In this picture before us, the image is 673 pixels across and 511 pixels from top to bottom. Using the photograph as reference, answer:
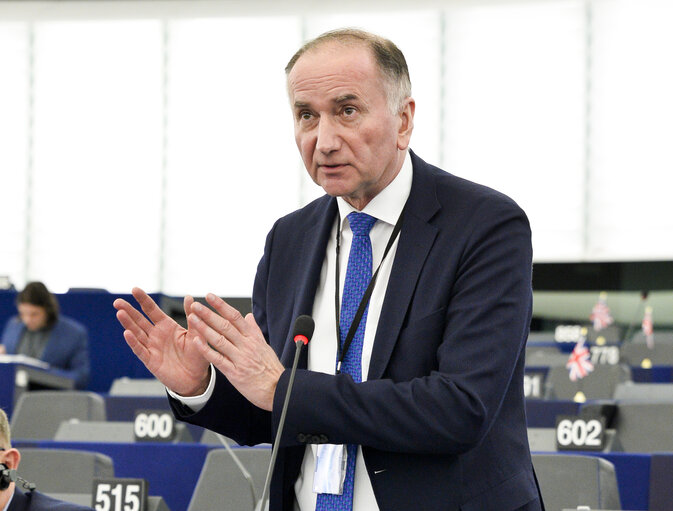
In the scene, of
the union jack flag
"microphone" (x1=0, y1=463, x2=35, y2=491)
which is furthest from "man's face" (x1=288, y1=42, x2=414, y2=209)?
the union jack flag

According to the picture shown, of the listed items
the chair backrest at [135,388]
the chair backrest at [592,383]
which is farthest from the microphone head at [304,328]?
the chair backrest at [135,388]

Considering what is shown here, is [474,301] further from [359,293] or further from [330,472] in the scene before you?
[330,472]

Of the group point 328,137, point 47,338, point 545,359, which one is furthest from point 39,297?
point 328,137

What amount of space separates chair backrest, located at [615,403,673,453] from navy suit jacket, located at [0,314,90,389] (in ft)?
14.4

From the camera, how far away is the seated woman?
797 cm

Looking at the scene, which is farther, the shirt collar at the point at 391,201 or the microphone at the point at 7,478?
the microphone at the point at 7,478

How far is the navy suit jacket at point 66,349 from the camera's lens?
7.99 m

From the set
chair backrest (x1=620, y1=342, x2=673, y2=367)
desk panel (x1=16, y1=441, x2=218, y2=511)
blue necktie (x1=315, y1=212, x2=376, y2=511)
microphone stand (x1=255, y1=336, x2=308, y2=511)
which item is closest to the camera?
microphone stand (x1=255, y1=336, x2=308, y2=511)

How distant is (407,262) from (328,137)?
0.22 metres

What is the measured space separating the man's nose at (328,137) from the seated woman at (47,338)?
6.49m

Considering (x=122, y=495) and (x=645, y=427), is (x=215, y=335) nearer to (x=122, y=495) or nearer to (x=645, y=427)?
(x=122, y=495)

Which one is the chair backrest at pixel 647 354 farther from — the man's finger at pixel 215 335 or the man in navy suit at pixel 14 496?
the man's finger at pixel 215 335

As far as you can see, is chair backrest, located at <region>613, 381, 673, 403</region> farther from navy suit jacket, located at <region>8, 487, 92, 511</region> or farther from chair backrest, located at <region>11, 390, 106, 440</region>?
navy suit jacket, located at <region>8, 487, 92, 511</region>

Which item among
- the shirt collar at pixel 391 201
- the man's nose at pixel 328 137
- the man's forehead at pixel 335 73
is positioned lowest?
the shirt collar at pixel 391 201
